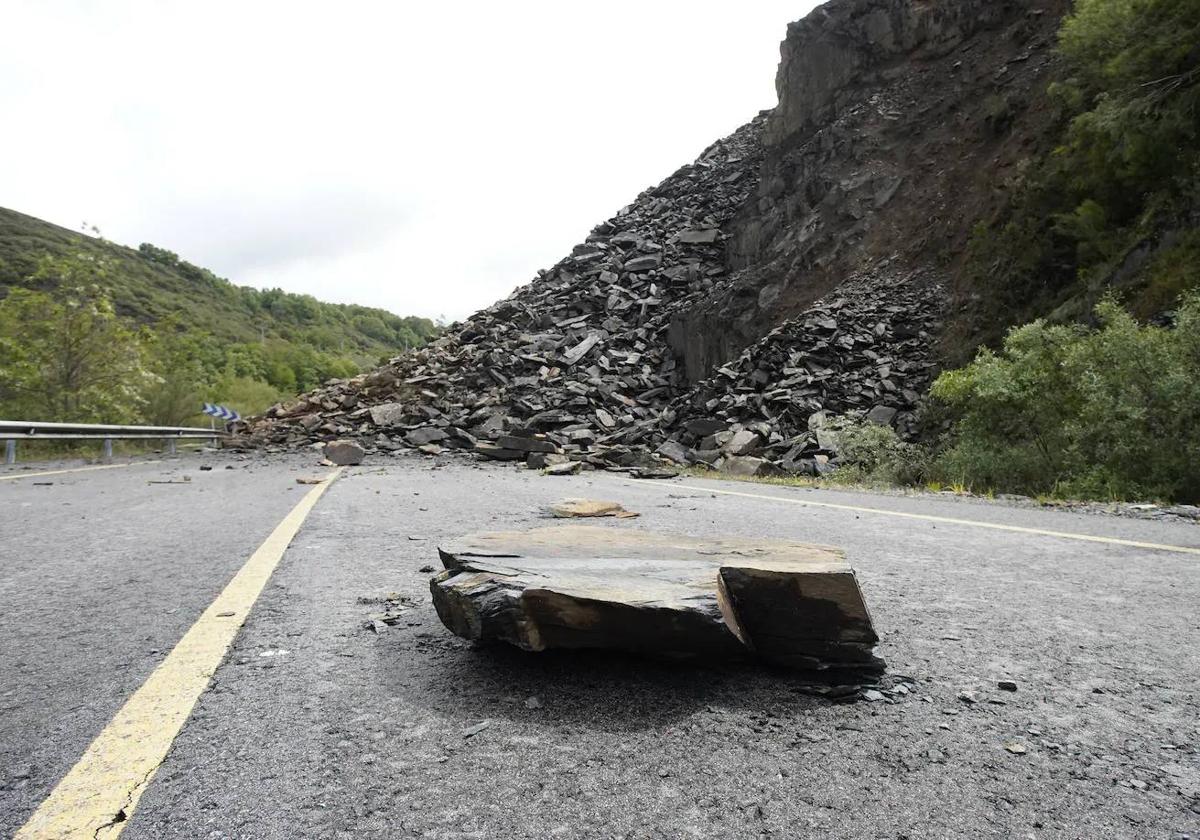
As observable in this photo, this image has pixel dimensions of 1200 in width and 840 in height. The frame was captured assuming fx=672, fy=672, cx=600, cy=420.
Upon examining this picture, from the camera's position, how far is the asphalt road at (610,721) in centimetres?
125

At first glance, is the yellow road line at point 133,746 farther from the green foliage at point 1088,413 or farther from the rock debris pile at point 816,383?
the rock debris pile at point 816,383

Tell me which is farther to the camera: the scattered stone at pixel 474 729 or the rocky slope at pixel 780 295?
the rocky slope at pixel 780 295

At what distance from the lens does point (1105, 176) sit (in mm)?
16234

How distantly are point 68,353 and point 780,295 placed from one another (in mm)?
24524

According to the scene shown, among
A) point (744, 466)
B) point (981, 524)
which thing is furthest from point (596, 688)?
point (744, 466)

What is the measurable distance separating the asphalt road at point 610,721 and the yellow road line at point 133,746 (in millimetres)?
38

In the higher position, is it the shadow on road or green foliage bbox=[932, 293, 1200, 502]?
green foliage bbox=[932, 293, 1200, 502]

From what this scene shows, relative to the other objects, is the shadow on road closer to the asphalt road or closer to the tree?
the asphalt road

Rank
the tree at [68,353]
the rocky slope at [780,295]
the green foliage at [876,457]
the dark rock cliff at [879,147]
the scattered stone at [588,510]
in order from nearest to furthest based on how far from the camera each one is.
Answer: the scattered stone at [588,510] → the green foliage at [876,457] → the rocky slope at [780,295] → the tree at [68,353] → the dark rock cliff at [879,147]

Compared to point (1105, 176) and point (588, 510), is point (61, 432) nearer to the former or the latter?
point (588, 510)

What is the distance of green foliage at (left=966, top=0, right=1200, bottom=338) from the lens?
560 inches

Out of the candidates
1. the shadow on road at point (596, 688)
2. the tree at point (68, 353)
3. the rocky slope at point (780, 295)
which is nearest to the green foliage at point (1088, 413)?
the rocky slope at point (780, 295)

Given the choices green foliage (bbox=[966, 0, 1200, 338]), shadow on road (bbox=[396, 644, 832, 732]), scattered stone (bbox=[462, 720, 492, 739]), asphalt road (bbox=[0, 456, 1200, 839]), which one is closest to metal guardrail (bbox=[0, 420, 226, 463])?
asphalt road (bbox=[0, 456, 1200, 839])

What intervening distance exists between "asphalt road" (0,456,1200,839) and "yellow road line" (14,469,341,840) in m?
0.04
